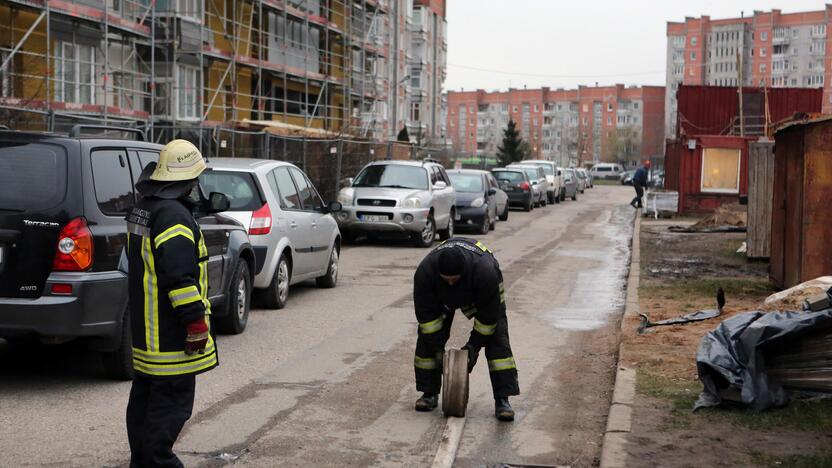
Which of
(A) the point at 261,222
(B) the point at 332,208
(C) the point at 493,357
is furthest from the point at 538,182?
(C) the point at 493,357

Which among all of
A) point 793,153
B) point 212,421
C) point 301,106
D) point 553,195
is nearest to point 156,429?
point 212,421

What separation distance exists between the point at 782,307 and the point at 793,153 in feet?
12.6

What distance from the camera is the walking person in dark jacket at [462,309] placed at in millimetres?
6398

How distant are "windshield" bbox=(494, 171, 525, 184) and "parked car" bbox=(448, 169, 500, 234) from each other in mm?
11672

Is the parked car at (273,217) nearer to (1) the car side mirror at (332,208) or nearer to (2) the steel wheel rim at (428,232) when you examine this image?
(1) the car side mirror at (332,208)

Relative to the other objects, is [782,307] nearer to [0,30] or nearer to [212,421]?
[212,421]

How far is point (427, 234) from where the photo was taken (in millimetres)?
21062

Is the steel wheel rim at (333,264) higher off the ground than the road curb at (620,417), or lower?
higher

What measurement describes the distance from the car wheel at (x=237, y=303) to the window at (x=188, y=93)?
75.8ft

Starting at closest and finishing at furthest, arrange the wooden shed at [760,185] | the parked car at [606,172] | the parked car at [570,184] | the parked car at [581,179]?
1. the wooden shed at [760,185]
2. the parked car at [570,184]
3. the parked car at [581,179]
4. the parked car at [606,172]

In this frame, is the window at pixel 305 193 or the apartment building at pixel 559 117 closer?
the window at pixel 305 193

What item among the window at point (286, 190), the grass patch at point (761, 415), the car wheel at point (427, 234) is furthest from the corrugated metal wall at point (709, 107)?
the grass patch at point (761, 415)

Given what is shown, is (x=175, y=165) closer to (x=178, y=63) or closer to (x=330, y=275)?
(x=330, y=275)

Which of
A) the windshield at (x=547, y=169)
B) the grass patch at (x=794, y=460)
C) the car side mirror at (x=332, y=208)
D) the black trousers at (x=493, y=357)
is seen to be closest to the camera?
the grass patch at (x=794, y=460)
